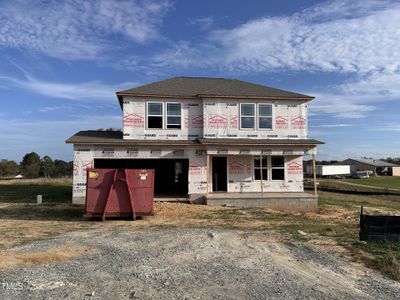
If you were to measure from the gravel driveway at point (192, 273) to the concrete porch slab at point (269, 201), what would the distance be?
10259mm

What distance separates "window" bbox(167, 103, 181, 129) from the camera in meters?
23.7

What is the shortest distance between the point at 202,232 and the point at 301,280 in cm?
514

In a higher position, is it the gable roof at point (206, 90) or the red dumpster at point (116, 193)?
the gable roof at point (206, 90)

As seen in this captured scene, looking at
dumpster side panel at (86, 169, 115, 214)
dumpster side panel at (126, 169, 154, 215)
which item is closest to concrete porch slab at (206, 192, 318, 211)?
dumpster side panel at (126, 169, 154, 215)

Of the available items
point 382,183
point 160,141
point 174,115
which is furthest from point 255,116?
point 382,183

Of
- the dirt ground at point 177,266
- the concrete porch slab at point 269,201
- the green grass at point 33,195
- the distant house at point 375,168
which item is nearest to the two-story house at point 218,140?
the concrete porch slab at point 269,201

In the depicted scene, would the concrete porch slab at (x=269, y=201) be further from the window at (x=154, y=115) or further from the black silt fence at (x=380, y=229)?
the black silt fence at (x=380, y=229)

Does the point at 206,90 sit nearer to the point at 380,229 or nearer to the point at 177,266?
the point at 380,229

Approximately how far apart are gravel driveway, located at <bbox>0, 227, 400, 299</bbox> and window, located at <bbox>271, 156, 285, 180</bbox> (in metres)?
13.5

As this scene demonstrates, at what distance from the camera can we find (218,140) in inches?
907

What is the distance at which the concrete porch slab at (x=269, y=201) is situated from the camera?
21844 mm

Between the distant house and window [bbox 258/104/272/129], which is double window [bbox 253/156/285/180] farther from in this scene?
the distant house

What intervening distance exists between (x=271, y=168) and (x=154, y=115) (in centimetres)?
725

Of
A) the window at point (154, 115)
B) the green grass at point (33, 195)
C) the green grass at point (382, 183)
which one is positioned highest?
the window at point (154, 115)
